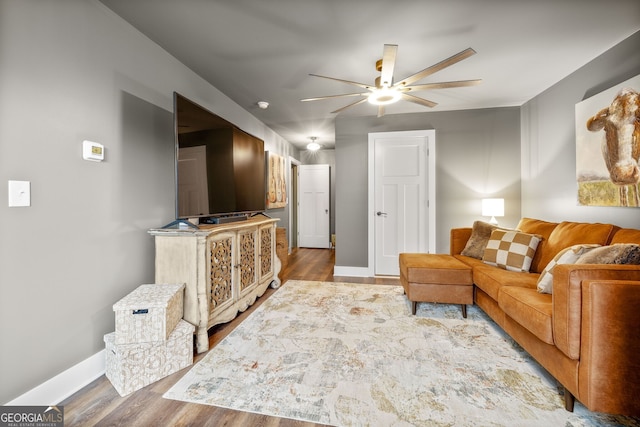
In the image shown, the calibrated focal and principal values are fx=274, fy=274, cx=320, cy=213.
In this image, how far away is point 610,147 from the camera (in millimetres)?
2236

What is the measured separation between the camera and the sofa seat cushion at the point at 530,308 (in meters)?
1.47

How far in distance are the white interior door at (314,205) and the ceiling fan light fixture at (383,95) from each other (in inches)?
→ 158

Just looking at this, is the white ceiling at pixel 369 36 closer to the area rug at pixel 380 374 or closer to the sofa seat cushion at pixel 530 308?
the sofa seat cushion at pixel 530 308

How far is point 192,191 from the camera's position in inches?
87.3

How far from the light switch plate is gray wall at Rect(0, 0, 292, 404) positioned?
2 centimetres

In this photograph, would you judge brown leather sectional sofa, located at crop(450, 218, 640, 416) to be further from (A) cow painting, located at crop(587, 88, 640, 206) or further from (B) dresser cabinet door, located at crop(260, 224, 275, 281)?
(B) dresser cabinet door, located at crop(260, 224, 275, 281)

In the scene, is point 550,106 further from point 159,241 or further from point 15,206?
point 15,206

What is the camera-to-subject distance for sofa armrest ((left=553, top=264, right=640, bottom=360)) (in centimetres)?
130

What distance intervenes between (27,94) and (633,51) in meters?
4.05

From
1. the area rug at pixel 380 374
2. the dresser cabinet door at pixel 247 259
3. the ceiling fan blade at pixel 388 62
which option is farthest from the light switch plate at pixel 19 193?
the ceiling fan blade at pixel 388 62

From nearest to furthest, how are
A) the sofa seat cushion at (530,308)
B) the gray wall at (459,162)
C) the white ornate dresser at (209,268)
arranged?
the sofa seat cushion at (530,308) < the white ornate dresser at (209,268) < the gray wall at (459,162)

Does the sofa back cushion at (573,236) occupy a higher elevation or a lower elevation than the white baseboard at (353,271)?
higher

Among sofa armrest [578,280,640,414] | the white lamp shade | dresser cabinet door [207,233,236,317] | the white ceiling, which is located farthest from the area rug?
the white ceiling

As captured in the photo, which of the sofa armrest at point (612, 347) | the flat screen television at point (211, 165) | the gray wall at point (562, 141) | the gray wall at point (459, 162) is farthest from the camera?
the gray wall at point (459, 162)
